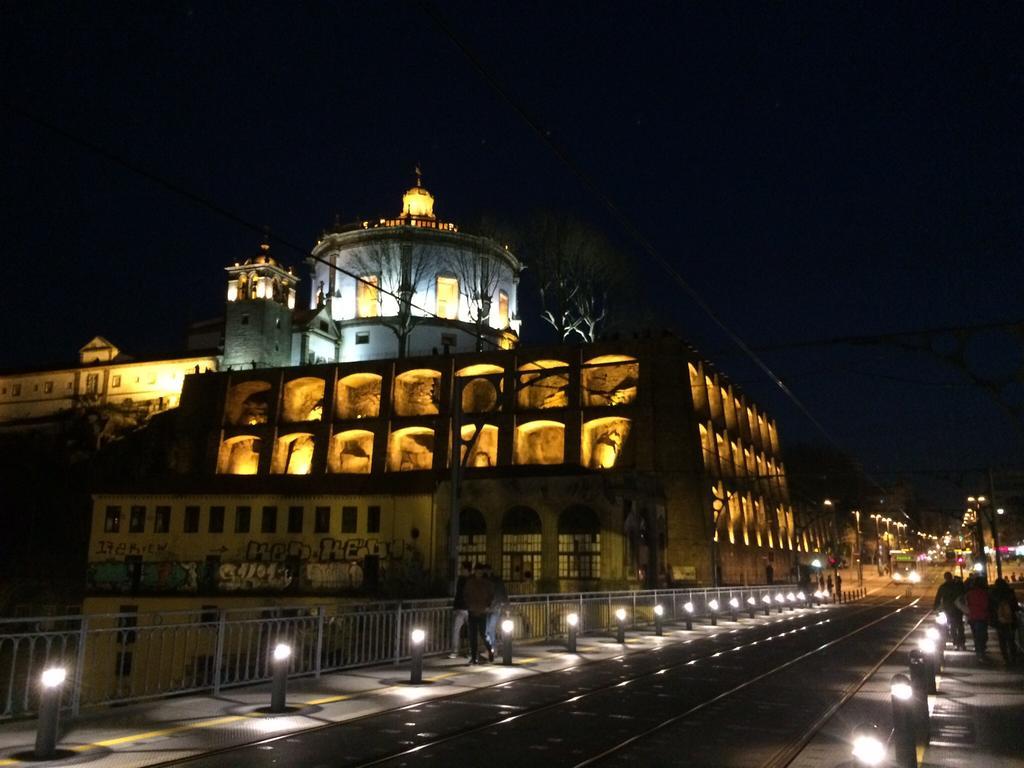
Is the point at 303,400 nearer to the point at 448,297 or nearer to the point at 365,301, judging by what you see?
the point at 365,301

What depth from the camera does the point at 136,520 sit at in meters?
41.9

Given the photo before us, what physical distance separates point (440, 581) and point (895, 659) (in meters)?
24.2

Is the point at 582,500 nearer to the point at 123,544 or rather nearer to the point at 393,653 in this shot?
the point at 123,544

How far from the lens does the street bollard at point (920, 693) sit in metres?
8.13

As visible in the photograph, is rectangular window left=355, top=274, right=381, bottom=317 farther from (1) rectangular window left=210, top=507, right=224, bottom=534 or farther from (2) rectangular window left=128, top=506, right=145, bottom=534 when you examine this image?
(2) rectangular window left=128, top=506, right=145, bottom=534

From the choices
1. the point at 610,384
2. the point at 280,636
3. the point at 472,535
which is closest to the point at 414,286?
the point at 610,384

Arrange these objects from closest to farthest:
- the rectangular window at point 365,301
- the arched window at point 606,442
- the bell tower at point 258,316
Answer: the arched window at point 606,442
the bell tower at point 258,316
the rectangular window at point 365,301

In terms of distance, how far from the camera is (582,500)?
39.5m

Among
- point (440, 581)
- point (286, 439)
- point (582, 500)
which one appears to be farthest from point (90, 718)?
point (286, 439)

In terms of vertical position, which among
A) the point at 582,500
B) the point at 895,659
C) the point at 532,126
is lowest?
the point at 895,659

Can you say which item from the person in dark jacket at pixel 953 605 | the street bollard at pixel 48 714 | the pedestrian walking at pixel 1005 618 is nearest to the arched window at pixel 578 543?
the person in dark jacket at pixel 953 605

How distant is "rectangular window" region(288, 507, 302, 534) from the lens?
132 feet

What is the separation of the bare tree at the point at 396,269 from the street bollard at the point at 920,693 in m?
59.1

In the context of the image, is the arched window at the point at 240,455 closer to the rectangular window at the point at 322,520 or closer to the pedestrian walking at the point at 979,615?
the rectangular window at the point at 322,520
